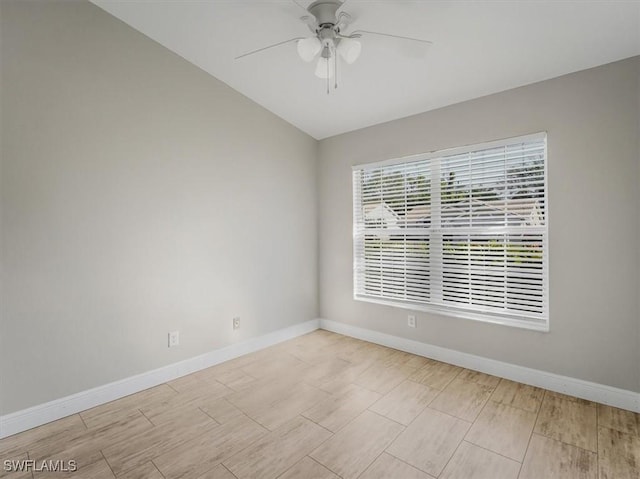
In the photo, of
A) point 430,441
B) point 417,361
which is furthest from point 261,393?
point 417,361

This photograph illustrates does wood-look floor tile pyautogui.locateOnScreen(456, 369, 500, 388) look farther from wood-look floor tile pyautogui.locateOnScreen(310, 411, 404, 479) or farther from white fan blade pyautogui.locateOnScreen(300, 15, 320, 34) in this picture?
white fan blade pyautogui.locateOnScreen(300, 15, 320, 34)

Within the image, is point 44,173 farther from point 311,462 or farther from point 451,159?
point 451,159

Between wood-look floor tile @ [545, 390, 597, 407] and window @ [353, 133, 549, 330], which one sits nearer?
wood-look floor tile @ [545, 390, 597, 407]

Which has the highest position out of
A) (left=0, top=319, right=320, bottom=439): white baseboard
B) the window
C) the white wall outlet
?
the window

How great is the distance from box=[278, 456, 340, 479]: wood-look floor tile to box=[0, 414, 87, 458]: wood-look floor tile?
146cm

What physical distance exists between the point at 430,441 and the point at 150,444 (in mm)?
1729

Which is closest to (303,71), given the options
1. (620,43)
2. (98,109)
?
(98,109)

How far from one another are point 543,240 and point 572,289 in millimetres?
422

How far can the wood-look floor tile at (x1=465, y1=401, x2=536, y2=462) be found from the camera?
1913 mm

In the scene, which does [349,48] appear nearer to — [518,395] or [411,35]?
[411,35]

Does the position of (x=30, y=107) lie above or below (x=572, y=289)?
above

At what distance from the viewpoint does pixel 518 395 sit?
251 cm

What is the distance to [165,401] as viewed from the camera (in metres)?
2.48

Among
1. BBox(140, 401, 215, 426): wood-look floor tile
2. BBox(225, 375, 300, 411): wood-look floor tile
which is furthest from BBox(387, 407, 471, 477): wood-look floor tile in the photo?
BBox(140, 401, 215, 426): wood-look floor tile
